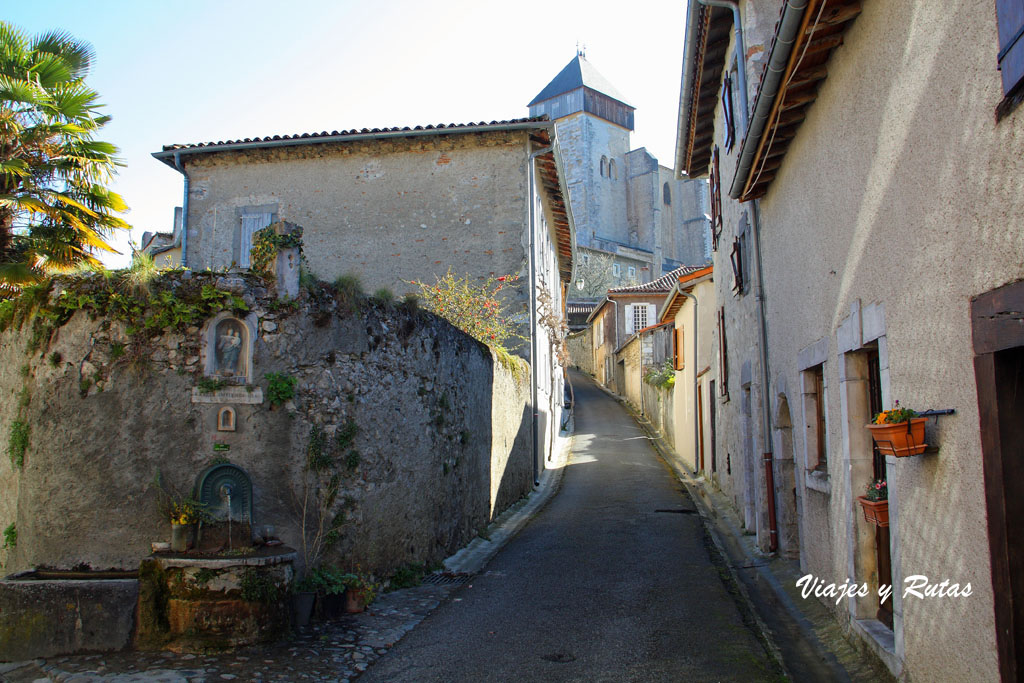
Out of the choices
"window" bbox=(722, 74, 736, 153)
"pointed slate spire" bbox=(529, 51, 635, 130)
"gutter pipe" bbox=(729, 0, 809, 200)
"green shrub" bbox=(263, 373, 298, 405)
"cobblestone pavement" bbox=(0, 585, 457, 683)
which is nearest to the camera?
"cobblestone pavement" bbox=(0, 585, 457, 683)

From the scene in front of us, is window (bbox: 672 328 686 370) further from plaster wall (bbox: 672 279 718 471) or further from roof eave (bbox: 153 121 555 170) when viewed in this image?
roof eave (bbox: 153 121 555 170)

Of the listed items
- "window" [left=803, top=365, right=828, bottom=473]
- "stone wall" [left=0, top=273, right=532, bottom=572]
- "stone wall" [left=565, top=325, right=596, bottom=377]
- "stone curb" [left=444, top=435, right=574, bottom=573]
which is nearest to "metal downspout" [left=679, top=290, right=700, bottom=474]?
"stone curb" [left=444, top=435, right=574, bottom=573]

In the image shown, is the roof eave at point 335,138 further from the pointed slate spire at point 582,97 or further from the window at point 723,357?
the pointed slate spire at point 582,97

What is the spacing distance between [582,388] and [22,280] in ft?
96.6

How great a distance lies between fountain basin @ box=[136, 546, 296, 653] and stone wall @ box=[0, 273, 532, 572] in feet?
1.92

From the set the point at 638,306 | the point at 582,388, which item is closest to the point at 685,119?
the point at 638,306

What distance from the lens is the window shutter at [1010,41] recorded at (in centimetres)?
271

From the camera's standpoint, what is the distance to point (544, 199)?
17953mm

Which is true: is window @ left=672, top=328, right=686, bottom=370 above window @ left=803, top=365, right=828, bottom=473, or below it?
above

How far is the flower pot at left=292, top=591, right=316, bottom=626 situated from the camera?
5751mm

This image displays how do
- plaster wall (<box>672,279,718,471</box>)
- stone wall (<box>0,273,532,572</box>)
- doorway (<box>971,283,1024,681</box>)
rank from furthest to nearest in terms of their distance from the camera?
plaster wall (<box>672,279,718,471</box>), stone wall (<box>0,273,532,572</box>), doorway (<box>971,283,1024,681</box>)

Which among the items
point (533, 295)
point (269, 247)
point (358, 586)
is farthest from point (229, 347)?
point (533, 295)

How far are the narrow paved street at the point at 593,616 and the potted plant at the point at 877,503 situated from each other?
3.87 feet

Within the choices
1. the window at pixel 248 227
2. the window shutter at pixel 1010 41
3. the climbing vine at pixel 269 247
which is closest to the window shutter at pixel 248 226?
the window at pixel 248 227
